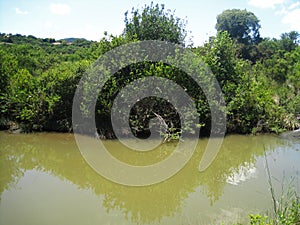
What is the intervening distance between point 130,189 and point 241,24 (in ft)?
129

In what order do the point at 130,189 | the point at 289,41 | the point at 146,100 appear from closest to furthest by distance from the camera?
the point at 130,189 < the point at 146,100 < the point at 289,41

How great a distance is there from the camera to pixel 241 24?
40.9 meters

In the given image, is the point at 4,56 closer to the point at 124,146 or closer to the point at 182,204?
the point at 124,146

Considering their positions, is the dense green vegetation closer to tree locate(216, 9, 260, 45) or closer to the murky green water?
the murky green water

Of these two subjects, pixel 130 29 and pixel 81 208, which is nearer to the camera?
pixel 81 208

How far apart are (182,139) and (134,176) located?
383 cm

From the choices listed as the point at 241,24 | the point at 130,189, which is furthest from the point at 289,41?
the point at 130,189

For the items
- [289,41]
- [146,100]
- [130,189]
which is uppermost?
[289,41]

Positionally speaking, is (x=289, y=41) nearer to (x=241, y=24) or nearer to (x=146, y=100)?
(x=241, y=24)

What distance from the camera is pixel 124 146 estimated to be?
1018 centimetres

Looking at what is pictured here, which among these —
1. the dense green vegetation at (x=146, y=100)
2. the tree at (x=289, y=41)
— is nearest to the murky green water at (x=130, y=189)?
the dense green vegetation at (x=146, y=100)

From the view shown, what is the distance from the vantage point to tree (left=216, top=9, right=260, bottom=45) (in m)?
41.3

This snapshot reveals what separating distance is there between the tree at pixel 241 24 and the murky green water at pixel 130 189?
34.3 m

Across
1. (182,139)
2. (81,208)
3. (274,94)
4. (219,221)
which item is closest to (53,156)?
(81,208)
